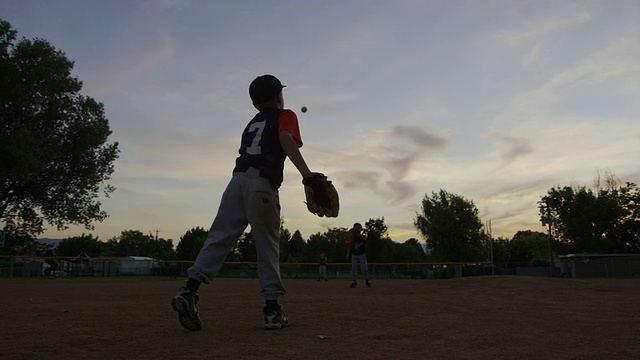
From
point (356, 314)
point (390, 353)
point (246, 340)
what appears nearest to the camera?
point (390, 353)

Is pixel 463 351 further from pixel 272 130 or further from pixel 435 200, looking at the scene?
pixel 435 200

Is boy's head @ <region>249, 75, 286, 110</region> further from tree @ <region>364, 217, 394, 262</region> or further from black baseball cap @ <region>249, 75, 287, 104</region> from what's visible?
tree @ <region>364, 217, 394, 262</region>

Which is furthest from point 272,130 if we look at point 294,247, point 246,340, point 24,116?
point 294,247

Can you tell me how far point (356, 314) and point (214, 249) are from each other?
1718mm

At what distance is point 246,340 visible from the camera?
310 cm

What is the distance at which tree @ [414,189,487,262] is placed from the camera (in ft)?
172

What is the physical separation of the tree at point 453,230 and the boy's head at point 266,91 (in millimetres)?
51168

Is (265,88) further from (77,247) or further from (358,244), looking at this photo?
(77,247)

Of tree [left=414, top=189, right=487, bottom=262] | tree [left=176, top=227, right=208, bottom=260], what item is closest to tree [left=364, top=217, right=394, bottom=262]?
tree [left=414, top=189, right=487, bottom=262]

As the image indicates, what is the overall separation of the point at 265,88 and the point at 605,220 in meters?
51.1

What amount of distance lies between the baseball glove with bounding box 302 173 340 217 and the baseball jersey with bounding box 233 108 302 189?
31 centimetres

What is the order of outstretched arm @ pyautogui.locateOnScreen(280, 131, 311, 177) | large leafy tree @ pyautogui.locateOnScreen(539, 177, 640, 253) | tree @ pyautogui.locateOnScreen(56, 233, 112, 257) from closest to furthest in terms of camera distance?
1. outstretched arm @ pyautogui.locateOnScreen(280, 131, 311, 177)
2. large leafy tree @ pyautogui.locateOnScreen(539, 177, 640, 253)
3. tree @ pyautogui.locateOnScreen(56, 233, 112, 257)

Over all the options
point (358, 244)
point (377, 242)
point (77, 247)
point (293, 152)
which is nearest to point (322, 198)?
point (293, 152)

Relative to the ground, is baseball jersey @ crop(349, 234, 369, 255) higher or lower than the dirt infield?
higher
